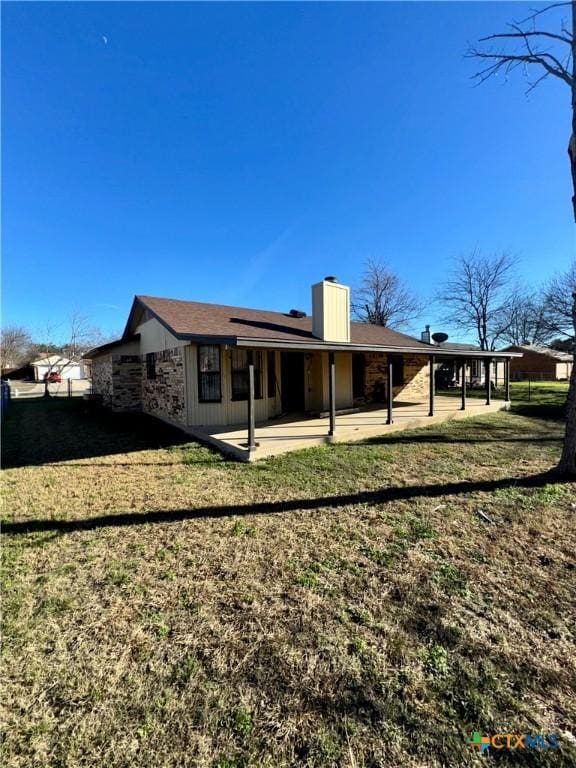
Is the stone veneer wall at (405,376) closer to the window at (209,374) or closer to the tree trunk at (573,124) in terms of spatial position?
the window at (209,374)

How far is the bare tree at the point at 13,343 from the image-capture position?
153 ft

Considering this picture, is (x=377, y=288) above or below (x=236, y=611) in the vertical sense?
above

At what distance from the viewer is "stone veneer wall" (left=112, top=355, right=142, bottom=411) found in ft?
42.6

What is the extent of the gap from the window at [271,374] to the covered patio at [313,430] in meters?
0.89

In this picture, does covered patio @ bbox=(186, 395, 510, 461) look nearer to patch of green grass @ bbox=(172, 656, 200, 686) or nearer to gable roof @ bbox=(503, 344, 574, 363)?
patch of green grass @ bbox=(172, 656, 200, 686)

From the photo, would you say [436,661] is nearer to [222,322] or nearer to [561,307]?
[222,322]

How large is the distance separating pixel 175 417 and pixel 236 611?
7964 mm

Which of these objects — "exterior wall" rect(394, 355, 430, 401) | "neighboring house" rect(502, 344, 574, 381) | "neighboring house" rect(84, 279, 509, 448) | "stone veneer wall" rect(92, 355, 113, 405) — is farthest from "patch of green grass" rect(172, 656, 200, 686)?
"neighboring house" rect(502, 344, 574, 381)

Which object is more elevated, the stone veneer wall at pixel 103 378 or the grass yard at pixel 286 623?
the stone veneer wall at pixel 103 378

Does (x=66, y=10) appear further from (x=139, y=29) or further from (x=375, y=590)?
(x=375, y=590)

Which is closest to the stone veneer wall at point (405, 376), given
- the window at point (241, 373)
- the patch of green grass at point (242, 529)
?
the window at point (241, 373)

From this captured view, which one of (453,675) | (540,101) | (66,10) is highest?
(66,10)

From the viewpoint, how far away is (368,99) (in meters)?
9.50

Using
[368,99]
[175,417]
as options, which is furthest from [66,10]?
[175,417]
